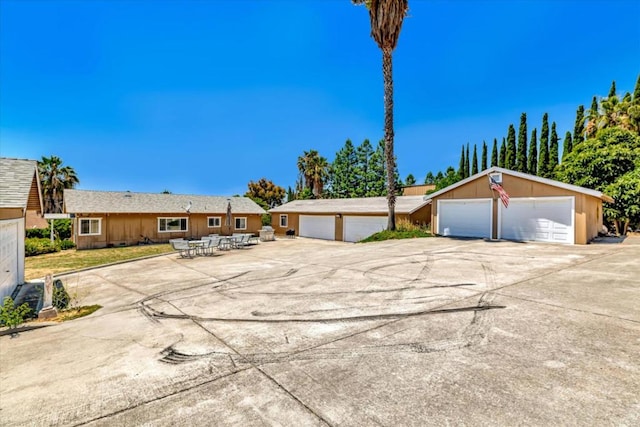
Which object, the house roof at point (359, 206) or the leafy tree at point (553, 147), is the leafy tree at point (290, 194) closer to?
the house roof at point (359, 206)

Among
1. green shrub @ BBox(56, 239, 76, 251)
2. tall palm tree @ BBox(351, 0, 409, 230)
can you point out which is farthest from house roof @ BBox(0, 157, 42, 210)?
tall palm tree @ BBox(351, 0, 409, 230)

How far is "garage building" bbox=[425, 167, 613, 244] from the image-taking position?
14234 mm

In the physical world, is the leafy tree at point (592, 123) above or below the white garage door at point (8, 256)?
above

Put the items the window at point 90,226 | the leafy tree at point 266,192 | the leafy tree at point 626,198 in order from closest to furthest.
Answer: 1. the leafy tree at point 626,198
2. the window at point 90,226
3. the leafy tree at point 266,192

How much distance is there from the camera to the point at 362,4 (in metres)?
19.2

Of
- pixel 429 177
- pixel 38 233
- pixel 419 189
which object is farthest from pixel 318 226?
pixel 429 177

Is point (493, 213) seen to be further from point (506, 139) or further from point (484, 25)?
point (506, 139)

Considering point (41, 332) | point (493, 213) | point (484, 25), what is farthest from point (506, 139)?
point (41, 332)

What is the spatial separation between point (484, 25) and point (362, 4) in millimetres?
7997

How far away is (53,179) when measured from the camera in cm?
3497

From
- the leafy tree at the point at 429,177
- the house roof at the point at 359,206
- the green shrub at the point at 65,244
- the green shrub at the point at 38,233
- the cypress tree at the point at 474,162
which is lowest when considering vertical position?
the green shrub at the point at 65,244

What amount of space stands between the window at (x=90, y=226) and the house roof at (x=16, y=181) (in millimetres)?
14198

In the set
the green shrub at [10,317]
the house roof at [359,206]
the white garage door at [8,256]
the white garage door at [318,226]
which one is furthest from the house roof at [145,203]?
the green shrub at [10,317]

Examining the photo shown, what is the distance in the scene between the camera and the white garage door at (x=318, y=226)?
2714 cm
